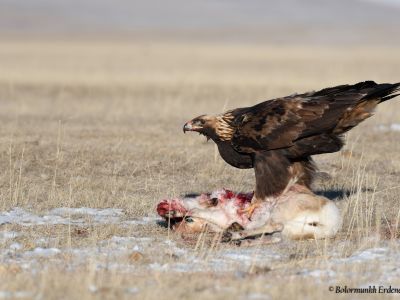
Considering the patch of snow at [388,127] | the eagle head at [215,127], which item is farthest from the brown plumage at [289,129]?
the patch of snow at [388,127]

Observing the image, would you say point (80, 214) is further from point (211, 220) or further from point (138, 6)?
point (138, 6)

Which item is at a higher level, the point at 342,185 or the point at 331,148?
the point at 331,148

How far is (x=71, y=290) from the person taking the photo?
539 centimetres

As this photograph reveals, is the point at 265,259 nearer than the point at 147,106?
Yes

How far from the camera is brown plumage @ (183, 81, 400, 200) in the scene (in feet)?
26.8

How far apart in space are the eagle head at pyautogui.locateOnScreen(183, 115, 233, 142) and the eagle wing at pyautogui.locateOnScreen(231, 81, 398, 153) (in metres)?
0.12

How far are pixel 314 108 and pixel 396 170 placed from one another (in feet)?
12.7

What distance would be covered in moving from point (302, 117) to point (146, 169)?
363 cm

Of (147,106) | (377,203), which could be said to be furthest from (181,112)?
(377,203)

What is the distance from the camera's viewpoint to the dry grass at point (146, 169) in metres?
5.72

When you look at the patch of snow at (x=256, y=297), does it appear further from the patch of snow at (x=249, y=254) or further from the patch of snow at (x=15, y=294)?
the patch of snow at (x=15, y=294)

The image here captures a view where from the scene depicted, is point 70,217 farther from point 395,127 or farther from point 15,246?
point 395,127

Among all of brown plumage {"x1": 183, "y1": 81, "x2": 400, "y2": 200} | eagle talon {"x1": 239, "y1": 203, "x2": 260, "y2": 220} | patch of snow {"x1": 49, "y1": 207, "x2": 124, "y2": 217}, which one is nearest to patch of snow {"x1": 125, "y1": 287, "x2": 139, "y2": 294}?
eagle talon {"x1": 239, "y1": 203, "x2": 260, "y2": 220}

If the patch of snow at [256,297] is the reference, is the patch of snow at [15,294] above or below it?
below
